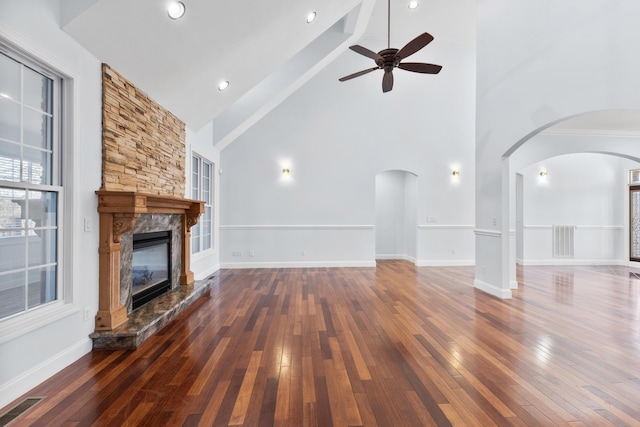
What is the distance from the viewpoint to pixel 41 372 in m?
2.21

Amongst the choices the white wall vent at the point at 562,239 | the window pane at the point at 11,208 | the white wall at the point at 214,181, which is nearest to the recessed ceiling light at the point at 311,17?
the white wall at the point at 214,181

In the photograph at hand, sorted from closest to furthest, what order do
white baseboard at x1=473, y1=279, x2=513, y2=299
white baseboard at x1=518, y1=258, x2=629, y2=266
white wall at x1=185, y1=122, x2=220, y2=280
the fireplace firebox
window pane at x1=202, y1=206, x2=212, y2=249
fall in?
the fireplace firebox < white baseboard at x1=473, y1=279, x2=513, y2=299 < white wall at x1=185, y1=122, x2=220, y2=280 < window pane at x1=202, y1=206, x2=212, y2=249 < white baseboard at x1=518, y1=258, x2=629, y2=266

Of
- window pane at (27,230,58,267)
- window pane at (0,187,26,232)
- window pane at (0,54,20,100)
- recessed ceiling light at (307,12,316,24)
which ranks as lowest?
window pane at (27,230,58,267)

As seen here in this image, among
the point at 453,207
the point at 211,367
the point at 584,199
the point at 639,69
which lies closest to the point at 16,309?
the point at 211,367

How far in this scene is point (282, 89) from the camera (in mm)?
5941

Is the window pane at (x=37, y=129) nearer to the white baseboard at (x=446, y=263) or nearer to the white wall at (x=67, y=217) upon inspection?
the white wall at (x=67, y=217)

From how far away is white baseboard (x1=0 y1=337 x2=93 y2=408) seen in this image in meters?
1.97

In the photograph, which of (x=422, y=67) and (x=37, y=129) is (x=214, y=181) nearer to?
(x=37, y=129)

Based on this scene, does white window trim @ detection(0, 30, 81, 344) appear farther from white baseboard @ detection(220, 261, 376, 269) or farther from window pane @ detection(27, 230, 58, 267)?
white baseboard @ detection(220, 261, 376, 269)

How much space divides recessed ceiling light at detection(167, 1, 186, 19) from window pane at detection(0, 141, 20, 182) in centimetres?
162

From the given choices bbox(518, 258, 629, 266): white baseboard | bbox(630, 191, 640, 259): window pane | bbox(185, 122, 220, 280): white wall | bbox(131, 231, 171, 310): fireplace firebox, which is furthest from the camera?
bbox(518, 258, 629, 266): white baseboard

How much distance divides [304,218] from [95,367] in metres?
4.85

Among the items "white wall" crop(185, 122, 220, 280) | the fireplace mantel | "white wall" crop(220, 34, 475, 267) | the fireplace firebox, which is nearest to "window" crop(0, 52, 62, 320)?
the fireplace mantel

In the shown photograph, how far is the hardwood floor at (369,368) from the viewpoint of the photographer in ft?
6.19
